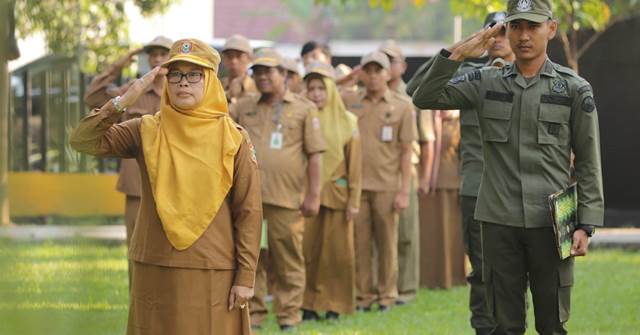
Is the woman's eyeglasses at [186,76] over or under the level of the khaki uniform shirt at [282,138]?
over

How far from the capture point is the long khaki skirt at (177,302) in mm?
5281

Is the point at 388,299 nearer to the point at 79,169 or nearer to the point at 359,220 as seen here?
the point at 359,220

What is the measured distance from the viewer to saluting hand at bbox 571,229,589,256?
233 inches

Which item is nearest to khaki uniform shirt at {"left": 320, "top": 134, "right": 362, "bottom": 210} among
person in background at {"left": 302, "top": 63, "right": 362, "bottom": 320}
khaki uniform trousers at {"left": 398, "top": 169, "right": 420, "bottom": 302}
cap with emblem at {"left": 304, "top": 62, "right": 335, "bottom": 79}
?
person in background at {"left": 302, "top": 63, "right": 362, "bottom": 320}

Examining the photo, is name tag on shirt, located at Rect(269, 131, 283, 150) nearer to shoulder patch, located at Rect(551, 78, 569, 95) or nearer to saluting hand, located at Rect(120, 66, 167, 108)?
shoulder patch, located at Rect(551, 78, 569, 95)

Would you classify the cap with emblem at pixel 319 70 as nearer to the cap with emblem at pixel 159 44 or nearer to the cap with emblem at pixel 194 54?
A: the cap with emblem at pixel 159 44

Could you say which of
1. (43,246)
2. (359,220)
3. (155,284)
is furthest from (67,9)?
(359,220)

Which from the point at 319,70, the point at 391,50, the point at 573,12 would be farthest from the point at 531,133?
the point at 573,12

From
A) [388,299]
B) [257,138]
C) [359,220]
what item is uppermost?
[257,138]

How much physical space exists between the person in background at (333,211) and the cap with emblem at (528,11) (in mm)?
4860

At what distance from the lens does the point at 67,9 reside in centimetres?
221

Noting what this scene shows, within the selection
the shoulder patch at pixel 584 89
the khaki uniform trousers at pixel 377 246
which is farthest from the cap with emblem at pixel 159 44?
the shoulder patch at pixel 584 89

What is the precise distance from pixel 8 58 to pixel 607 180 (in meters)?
17.9

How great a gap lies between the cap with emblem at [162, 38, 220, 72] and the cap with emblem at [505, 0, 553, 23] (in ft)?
4.63
